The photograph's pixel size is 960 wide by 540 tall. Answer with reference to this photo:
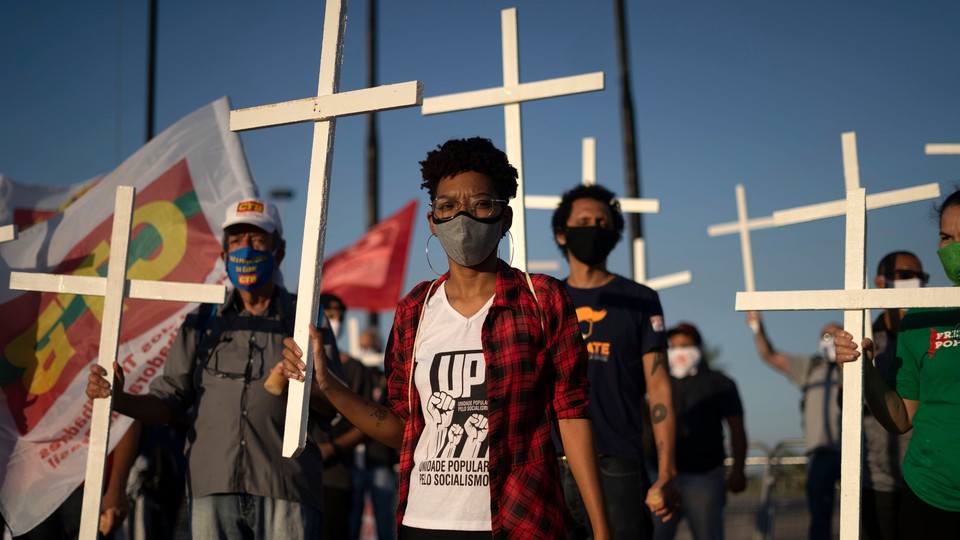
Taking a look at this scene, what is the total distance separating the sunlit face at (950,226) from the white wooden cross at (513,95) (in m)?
1.90

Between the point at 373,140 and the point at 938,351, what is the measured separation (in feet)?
62.6

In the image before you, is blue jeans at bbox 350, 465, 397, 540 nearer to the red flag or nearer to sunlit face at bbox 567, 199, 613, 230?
sunlit face at bbox 567, 199, 613, 230

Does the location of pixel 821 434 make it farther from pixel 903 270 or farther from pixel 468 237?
pixel 468 237

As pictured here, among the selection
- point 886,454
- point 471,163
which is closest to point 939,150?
point 886,454

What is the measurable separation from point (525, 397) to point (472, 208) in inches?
26.6

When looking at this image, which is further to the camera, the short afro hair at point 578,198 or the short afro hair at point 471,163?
the short afro hair at point 578,198

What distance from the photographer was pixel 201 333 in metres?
5.20

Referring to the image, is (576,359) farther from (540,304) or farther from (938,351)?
(938,351)

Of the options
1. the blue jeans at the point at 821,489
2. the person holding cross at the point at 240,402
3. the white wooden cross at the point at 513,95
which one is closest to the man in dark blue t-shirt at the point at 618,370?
the white wooden cross at the point at 513,95

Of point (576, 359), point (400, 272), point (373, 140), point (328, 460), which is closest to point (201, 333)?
point (576, 359)

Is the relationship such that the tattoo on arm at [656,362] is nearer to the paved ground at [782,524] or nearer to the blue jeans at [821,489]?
the blue jeans at [821,489]

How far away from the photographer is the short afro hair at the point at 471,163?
365cm

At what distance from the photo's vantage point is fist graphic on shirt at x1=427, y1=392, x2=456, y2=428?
3.50 m

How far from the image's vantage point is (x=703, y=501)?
312 inches
